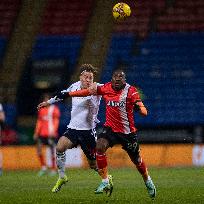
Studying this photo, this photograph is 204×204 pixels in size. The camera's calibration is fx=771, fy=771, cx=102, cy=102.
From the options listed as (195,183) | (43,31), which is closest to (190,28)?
(43,31)

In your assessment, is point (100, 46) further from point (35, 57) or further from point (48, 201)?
point (48, 201)

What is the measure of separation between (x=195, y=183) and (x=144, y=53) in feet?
46.2

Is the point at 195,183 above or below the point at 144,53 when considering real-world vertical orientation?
below

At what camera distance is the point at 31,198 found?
12.7 m

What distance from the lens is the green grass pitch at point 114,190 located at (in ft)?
40.3

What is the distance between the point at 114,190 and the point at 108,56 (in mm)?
15701

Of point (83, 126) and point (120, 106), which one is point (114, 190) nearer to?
point (83, 126)

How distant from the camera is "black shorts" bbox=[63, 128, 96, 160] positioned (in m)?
14.6

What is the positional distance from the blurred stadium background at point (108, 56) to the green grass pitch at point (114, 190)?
8.17 m

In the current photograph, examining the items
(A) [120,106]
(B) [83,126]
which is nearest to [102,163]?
(A) [120,106]

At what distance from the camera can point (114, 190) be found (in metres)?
14.8

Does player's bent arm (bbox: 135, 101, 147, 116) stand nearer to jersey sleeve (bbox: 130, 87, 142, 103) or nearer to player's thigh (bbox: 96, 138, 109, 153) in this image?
jersey sleeve (bbox: 130, 87, 142, 103)

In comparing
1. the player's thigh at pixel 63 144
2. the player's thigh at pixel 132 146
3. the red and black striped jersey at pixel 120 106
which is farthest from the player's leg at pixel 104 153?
the player's thigh at pixel 63 144

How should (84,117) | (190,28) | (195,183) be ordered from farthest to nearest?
1. (190,28)
2. (195,183)
3. (84,117)
